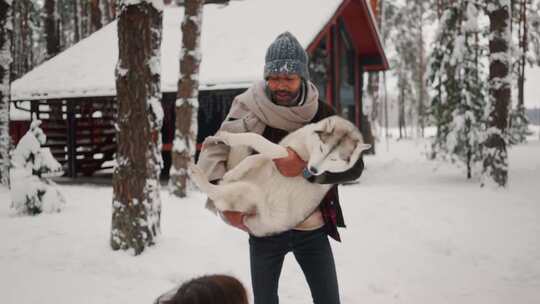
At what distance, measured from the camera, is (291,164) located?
82.0 inches

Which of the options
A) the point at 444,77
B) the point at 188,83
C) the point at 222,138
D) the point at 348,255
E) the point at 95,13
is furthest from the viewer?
the point at 95,13

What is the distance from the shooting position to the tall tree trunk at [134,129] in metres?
5.40

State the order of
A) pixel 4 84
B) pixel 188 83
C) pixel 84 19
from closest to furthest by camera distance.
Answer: pixel 188 83 → pixel 4 84 → pixel 84 19

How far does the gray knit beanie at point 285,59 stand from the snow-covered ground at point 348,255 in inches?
104

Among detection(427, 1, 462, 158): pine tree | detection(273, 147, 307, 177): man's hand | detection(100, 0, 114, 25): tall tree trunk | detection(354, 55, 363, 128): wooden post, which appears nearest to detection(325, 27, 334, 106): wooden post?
detection(427, 1, 462, 158): pine tree

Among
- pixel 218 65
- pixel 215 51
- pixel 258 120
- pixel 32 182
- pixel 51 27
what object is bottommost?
pixel 32 182

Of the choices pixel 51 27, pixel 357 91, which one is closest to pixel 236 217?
pixel 357 91

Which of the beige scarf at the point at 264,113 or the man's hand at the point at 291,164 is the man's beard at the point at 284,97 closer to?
the beige scarf at the point at 264,113

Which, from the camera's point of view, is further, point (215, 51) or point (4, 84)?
point (215, 51)

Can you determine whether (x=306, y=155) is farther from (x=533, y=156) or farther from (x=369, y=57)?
(x=533, y=156)

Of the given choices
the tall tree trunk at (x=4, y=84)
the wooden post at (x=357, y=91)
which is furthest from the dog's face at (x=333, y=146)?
the wooden post at (x=357, y=91)

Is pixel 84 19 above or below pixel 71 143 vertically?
above

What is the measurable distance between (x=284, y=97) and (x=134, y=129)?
11.8ft

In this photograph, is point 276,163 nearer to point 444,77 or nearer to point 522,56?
point 444,77
